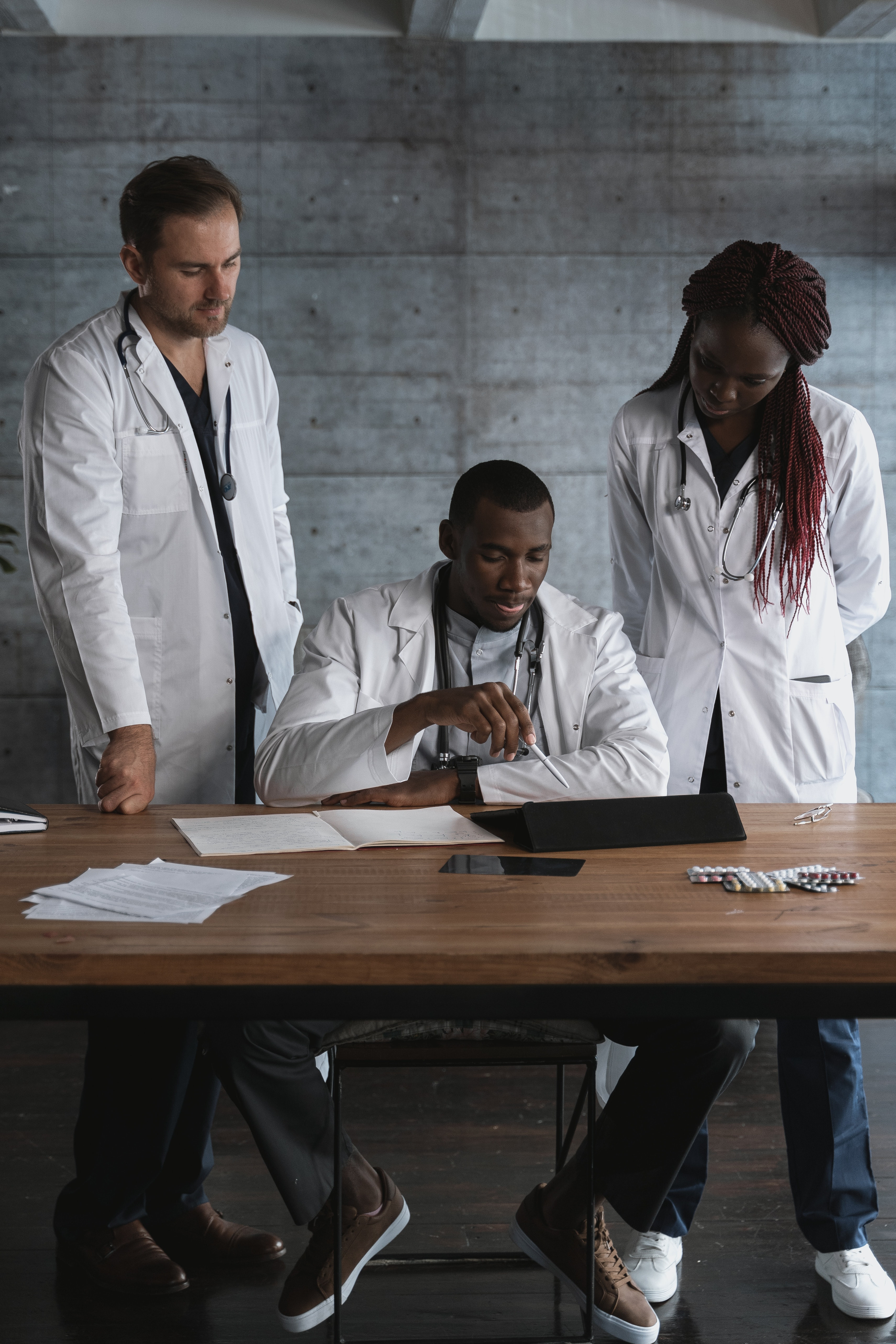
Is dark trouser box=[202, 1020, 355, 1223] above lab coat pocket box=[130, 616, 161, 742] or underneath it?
underneath

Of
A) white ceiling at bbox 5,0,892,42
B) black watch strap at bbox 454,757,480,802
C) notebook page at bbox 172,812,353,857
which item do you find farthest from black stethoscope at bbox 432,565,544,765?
white ceiling at bbox 5,0,892,42

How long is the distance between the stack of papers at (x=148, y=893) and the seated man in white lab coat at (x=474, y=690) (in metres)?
0.44

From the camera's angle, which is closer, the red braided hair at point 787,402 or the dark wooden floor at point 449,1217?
the dark wooden floor at point 449,1217

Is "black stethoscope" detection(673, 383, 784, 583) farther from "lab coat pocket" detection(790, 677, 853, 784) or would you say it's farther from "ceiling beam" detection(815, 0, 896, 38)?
"ceiling beam" detection(815, 0, 896, 38)

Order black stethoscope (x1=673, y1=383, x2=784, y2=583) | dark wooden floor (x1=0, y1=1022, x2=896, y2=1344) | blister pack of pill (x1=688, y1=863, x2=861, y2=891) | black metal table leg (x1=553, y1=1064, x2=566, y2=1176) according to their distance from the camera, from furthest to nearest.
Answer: black stethoscope (x1=673, y1=383, x2=784, y2=583)
black metal table leg (x1=553, y1=1064, x2=566, y2=1176)
dark wooden floor (x1=0, y1=1022, x2=896, y2=1344)
blister pack of pill (x1=688, y1=863, x2=861, y2=891)

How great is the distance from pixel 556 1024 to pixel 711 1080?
0.22 meters

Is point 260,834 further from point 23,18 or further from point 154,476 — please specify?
point 23,18

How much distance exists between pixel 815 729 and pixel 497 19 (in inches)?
139

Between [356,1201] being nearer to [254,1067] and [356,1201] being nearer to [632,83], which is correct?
[254,1067]

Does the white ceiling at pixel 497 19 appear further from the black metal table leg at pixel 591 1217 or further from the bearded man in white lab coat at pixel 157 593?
the black metal table leg at pixel 591 1217

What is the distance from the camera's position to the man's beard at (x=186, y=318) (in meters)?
2.17

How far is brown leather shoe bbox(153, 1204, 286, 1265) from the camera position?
2.02 metres

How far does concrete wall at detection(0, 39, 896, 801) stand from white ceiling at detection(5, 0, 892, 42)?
58mm

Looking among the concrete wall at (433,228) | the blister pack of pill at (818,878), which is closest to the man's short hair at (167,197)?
the blister pack of pill at (818,878)
